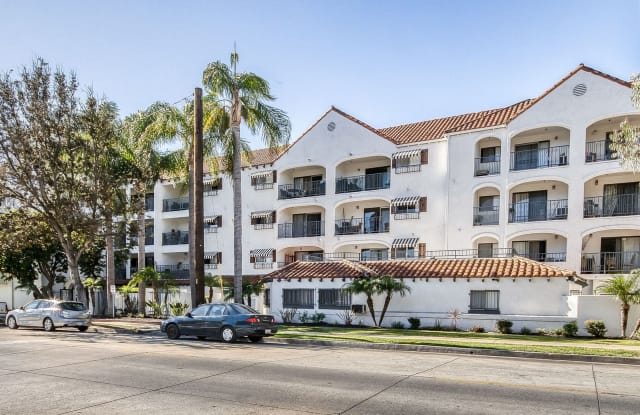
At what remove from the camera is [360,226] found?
34656 mm

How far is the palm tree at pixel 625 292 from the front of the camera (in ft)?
67.2

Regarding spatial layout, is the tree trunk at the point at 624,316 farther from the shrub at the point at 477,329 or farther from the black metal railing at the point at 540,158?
the black metal railing at the point at 540,158

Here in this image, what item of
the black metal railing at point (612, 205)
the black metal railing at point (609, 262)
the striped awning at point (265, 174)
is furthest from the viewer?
the striped awning at point (265, 174)

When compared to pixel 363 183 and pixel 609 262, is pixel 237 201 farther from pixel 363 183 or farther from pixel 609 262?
pixel 609 262

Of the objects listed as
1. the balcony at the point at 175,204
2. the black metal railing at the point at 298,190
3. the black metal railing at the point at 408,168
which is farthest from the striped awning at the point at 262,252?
the black metal railing at the point at 408,168

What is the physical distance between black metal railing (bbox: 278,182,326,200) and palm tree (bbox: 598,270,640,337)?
20375 millimetres

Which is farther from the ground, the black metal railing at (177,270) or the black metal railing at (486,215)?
the black metal railing at (486,215)

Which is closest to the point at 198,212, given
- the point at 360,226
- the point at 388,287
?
the point at 388,287

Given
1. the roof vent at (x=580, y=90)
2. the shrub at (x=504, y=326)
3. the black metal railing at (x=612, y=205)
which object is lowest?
the shrub at (x=504, y=326)

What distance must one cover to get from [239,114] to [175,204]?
20.0m

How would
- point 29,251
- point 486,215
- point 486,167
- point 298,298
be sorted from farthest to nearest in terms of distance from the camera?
point 29,251
point 486,167
point 486,215
point 298,298

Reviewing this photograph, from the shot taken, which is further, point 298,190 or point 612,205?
point 298,190

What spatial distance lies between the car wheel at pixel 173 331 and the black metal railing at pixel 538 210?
20.1 meters

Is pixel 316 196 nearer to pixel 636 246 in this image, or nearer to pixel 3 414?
pixel 636 246
